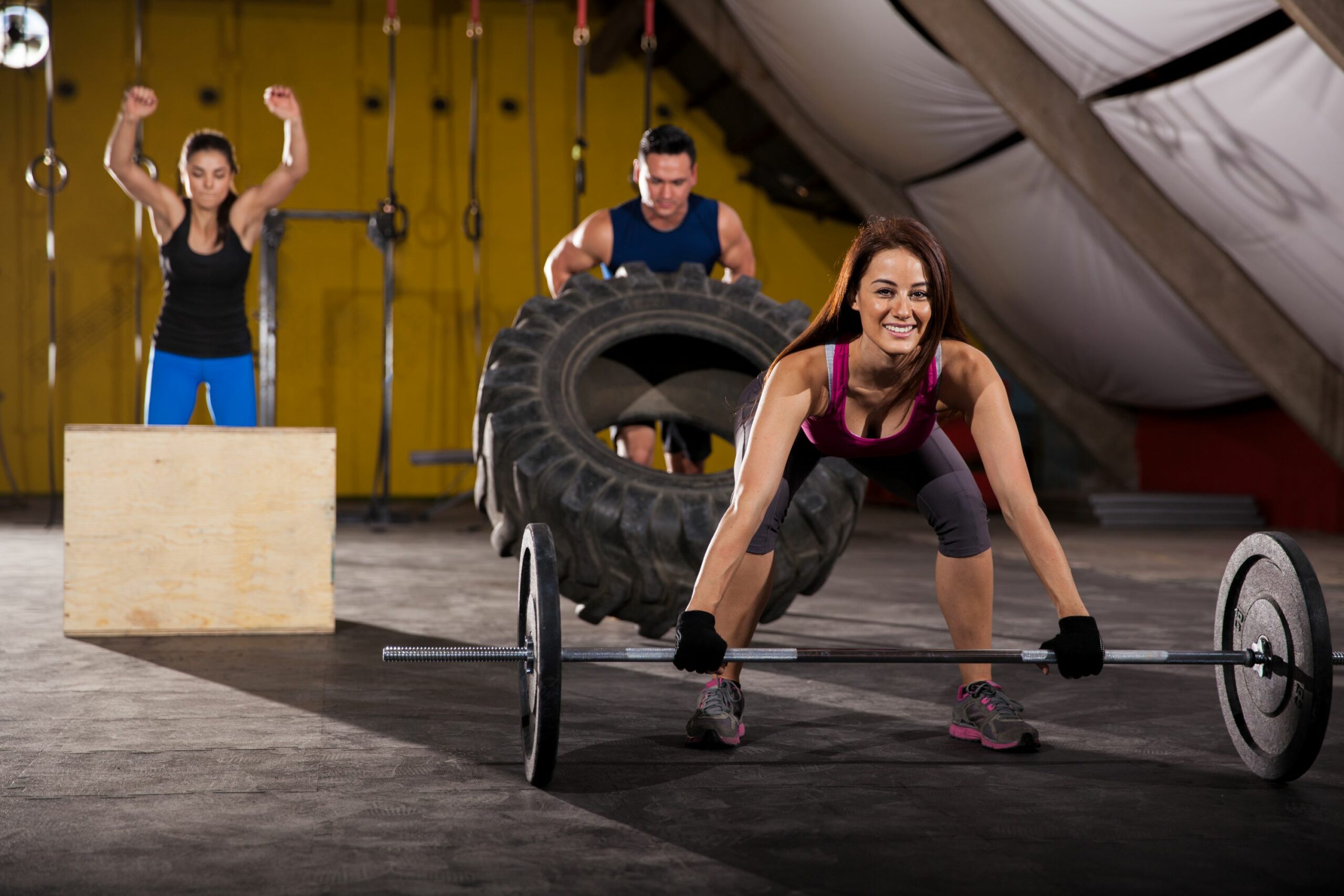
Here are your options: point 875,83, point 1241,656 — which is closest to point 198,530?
point 1241,656

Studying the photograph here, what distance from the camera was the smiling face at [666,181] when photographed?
9.96 feet

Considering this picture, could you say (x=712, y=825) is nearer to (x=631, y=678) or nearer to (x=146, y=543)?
(x=631, y=678)

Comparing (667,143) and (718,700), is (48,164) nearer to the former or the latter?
(667,143)

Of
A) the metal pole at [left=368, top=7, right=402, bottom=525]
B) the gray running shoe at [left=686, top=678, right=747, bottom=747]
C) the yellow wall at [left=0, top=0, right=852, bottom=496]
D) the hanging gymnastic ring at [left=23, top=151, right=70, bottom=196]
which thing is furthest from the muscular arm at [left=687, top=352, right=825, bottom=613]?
the yellow wall at [left=0, top=0, right=852, bottom=496]

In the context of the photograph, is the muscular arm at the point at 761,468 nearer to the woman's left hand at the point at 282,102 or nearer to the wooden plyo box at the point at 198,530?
the wooden plyo box at the point at 198,530

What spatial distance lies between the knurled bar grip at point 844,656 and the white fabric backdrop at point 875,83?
421 centimetres

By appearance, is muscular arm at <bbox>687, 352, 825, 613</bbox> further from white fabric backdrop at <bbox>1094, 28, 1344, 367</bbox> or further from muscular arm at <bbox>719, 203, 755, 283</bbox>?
white fabric backdrop at <bbox>1094, 28, 1344, 367</bbox>

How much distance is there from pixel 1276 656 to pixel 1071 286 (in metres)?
4.99

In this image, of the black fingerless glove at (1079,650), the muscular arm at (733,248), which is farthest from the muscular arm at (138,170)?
the black fingerless glove at (1079,650)

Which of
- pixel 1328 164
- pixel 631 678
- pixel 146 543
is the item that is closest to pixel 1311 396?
pixel 1328 164

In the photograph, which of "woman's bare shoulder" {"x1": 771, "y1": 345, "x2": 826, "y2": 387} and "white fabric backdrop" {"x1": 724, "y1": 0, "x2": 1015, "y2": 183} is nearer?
"woman's bare shoulder" {"x1": 771, "y1": 345, "x2": 826, "y2": 387}

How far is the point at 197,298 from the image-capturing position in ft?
10.6

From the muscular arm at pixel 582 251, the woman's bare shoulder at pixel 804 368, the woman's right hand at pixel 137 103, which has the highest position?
the woman's right hand at pixel 137 103

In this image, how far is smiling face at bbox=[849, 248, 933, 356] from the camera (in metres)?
1.77
